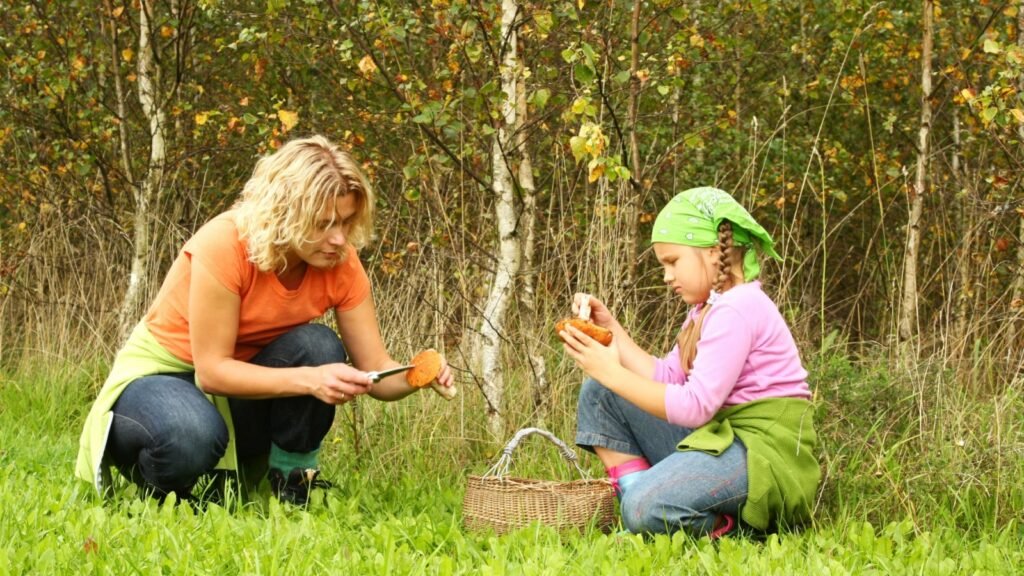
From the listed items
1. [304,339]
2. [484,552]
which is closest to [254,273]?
[304,339]

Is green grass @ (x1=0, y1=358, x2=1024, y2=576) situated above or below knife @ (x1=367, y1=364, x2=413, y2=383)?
below

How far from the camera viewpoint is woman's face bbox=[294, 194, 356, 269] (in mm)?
3070

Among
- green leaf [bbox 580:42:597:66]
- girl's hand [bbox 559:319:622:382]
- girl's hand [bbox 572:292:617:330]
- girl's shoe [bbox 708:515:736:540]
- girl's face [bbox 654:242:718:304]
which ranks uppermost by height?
green leaf [bbox 580:42:597:66]

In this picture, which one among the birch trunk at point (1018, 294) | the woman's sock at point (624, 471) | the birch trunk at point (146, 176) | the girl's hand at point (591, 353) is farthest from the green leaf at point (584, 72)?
the birch trunk at point (146, 176)

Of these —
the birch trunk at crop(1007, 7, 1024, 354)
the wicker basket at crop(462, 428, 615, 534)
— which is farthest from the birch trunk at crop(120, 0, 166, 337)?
the birch trunk at crop(1007, 7, 1024, 354)

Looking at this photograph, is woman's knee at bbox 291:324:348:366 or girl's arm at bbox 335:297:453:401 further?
girl's arm at bbox 335:297:453:401

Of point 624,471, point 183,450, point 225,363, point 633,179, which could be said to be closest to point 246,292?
point 225,363

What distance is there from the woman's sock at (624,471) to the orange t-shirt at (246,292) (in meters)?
0.90

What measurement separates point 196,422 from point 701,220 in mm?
1438

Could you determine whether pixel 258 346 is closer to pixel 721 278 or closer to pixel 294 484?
pixel 294 484

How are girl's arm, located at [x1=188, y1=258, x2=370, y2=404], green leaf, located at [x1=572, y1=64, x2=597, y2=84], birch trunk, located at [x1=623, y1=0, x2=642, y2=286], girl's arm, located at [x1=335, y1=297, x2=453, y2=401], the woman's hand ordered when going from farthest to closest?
birch trunk, located at [x1=623, y1=0, x2=642, y2=286]
green leaf, located at [x1=572, y1=64, x2=597, y2=84]
girl's arm, located at [x1=335, y1=297, x2=453, y2=401]
the woman's hand
girl's arm, located at [x1=188, y1=258, x2=370, y2=404]

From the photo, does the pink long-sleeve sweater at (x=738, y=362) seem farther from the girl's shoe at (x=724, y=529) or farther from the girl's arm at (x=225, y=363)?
the girl's arm at (x=225, y=363)

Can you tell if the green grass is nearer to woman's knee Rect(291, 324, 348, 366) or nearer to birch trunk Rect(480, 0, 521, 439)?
birch trunk Rect(480, 0, 521, 439)

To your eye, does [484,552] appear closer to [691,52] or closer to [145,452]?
[145,452]
